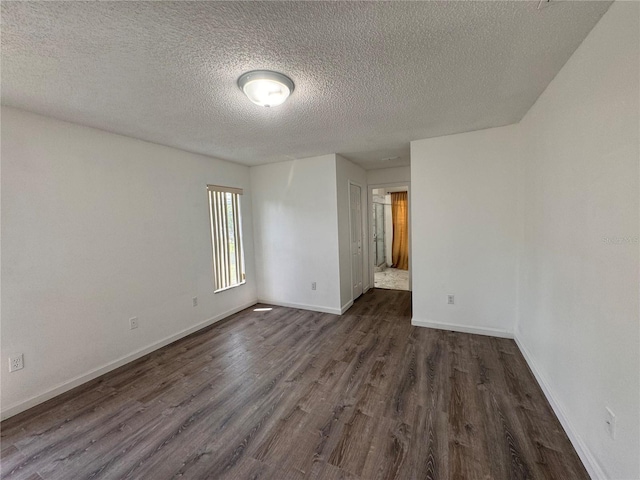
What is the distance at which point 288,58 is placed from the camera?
1.54 meters

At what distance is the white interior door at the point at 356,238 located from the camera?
4.48 m

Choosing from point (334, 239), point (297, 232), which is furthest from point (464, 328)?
point (297, 232)

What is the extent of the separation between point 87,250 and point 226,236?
179 cm

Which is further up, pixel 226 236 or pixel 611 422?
pixel 226 236

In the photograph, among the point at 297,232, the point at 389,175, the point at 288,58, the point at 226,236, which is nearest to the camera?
the point at 288,58

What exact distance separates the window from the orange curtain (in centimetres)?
448

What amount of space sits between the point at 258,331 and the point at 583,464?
305 cm

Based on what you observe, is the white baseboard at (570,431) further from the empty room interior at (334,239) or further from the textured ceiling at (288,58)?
the textured ceiling at (288,58)

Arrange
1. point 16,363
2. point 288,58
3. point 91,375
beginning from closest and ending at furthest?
point 288,58, point 16,363, point 91,375

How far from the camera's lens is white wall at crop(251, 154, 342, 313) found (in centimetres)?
393

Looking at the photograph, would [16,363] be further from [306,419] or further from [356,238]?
[356,238]

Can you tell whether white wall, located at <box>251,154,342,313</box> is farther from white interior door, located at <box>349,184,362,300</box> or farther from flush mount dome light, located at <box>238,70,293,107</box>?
flush mount dome light, located at <box>238,70,293,107</box>

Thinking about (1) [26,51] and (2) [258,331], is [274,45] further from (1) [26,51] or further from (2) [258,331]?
(2) [258,331]

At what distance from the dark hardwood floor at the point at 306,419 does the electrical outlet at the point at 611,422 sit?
0.36 meters
